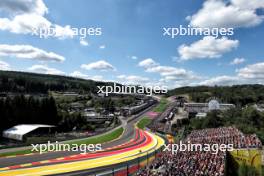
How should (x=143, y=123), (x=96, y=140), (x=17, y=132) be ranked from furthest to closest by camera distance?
1. (x=143, y=123)
2. (x=17, y=132)
3. (x=96, y=140)

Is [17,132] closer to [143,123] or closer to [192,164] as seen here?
[143,123]

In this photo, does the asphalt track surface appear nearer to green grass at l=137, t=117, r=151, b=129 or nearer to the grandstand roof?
the grandstand roof

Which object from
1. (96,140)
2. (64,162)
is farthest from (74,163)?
(96,140)

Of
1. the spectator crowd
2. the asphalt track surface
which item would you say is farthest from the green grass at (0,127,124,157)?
the spectator crowd

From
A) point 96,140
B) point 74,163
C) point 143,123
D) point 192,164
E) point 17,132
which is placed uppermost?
point 192,164

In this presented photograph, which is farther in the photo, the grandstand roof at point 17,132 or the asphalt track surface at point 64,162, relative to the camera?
the grandstand roof at point 17,132

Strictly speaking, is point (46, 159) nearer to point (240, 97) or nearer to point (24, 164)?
point (24, 164)

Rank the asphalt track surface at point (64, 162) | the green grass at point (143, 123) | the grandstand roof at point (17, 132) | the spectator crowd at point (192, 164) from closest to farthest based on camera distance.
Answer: the spectator crowd at point (192, 164)
the asphalt track surface at point (64, 162)
the grandstand roof at point (17, 132)
the green grass at point (143, 123)

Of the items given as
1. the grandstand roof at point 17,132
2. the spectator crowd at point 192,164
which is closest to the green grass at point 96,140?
the grandstand roof at point 17,132

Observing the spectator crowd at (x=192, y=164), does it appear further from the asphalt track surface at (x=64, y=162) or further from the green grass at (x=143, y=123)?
the green grass at (x=143, y=123)

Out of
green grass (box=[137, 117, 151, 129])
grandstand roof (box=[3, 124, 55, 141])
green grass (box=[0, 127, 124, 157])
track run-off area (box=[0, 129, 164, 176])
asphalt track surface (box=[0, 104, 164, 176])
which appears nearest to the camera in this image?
track run-off area (box=[0, 129, 164, 176])

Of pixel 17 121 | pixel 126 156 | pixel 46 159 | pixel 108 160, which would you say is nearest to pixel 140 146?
pixel 126 156
